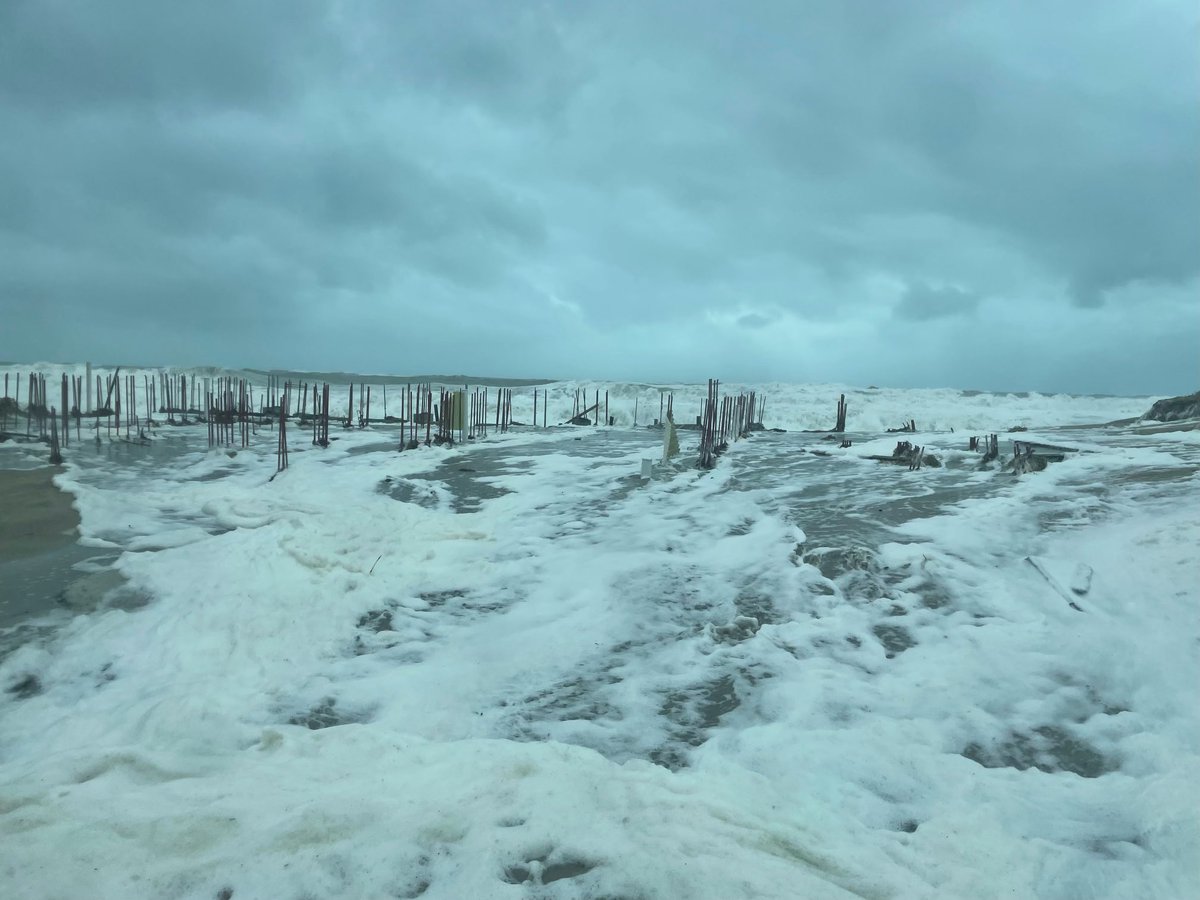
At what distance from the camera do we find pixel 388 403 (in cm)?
4797

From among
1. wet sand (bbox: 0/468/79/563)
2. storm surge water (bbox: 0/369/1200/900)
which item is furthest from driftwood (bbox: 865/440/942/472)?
wet sand (bbox: 0/468/79/563)

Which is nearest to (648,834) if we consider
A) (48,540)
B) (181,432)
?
(48,540)

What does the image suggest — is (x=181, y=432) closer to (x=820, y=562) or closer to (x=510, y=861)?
(x=820, y=562)

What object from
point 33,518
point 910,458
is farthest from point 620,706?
point 910,458

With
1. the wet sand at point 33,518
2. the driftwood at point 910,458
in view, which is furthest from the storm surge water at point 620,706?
the driftwood at point 910,458

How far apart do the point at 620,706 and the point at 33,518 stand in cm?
903

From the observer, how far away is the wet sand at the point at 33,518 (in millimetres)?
8016

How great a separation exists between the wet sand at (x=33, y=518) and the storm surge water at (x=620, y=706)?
16.5 inches

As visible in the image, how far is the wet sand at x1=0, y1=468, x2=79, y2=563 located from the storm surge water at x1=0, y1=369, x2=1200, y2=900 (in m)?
0.42

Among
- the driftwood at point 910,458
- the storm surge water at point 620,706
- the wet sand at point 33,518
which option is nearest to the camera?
the storm surge water at point 620,706

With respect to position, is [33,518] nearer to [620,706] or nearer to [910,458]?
[620,706]

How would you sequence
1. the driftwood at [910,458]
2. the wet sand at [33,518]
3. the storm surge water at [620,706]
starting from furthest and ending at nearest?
the driftwood at [910,458] < the wet sand at [33,518] < the storm surge water at [620,706]

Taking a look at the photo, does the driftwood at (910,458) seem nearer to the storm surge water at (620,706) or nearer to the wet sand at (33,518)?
the storm surge water at (620,706)

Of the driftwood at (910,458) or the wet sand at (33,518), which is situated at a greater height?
the driftwood at (910,458)
